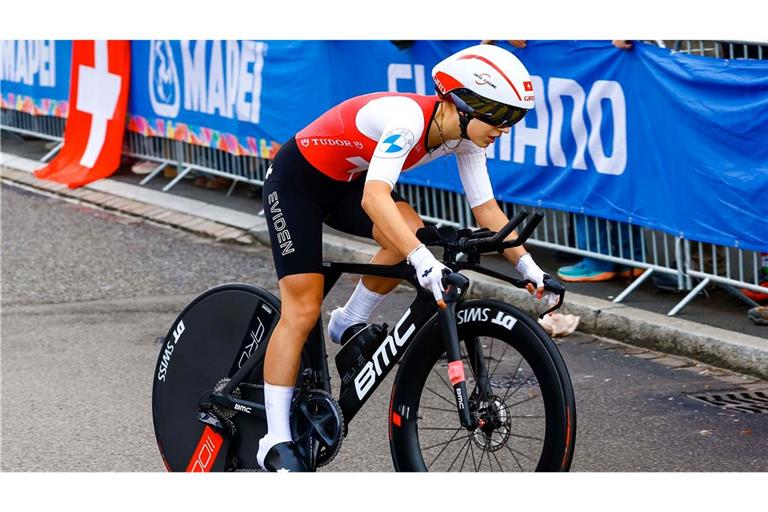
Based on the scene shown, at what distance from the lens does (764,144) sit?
283 inches

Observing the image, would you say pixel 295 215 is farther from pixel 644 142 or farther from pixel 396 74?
pixel 396 74

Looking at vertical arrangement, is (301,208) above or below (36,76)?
above

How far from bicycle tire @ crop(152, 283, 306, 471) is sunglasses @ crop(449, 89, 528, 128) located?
1176mm

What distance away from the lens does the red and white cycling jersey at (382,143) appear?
4.32 metres

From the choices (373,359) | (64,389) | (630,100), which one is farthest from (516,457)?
(630,100)

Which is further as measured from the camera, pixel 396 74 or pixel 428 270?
pixel 396 74

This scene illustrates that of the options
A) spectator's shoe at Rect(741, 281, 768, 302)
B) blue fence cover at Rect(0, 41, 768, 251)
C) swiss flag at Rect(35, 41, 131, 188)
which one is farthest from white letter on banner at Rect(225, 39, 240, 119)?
spectator's shoe at Rect(741, 281, 768, 302)

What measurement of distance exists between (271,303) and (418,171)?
4.90 metres

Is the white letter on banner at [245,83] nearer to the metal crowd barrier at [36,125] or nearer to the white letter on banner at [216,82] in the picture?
the white letter on banner at [216,82]

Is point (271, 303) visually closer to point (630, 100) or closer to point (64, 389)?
point (64, 389)

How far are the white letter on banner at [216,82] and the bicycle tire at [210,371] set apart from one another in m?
6.68

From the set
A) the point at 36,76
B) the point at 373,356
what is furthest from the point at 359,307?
the point at 36,76

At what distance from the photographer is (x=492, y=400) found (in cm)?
433

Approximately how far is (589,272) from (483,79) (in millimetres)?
4522
